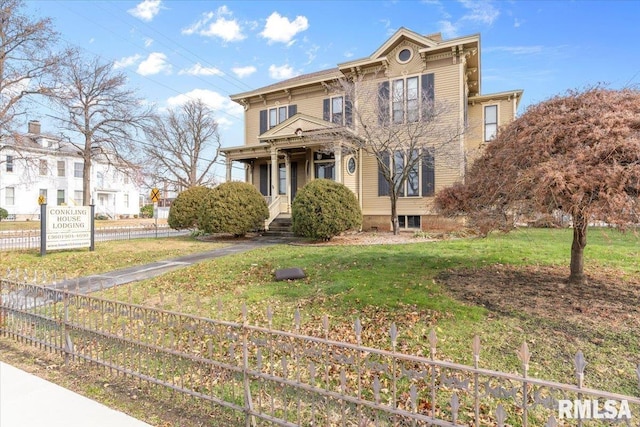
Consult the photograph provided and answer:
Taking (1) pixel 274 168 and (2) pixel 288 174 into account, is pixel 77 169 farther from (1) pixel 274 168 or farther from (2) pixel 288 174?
(1) pixel 274 168

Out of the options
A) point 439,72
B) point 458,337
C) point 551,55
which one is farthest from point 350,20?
point 458,337

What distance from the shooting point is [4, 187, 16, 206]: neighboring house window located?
35281 millimetres

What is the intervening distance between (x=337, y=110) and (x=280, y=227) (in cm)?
698

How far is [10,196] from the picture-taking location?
35656 mm

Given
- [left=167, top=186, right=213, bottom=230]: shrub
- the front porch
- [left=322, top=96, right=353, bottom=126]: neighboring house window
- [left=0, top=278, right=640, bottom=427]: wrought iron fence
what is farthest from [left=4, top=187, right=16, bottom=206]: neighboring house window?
[left=0, top=278, right=640, bottom=427]: wrought iron fence

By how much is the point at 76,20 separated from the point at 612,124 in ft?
72.1

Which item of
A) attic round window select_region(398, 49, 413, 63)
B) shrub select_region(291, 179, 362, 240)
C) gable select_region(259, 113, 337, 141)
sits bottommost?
shrub select_region(291, 179, 362, 240)

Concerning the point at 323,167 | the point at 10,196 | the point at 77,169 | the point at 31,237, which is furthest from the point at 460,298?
the point at 77,169

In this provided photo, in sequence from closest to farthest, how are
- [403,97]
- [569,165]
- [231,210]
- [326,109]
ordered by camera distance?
[569,165], [231,210], [403,97], [326,109]

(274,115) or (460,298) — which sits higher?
(274,115)

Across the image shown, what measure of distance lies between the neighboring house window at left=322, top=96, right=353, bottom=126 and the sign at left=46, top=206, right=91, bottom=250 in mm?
11167

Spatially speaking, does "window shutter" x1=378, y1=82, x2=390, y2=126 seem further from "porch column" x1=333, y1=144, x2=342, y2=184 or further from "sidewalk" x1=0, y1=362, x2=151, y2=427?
"sidewalk" x1=0, y1=362, x2=151, y2=427

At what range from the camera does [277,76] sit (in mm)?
24547

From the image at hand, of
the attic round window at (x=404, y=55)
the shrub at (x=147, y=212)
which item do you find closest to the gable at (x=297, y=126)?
the attic round window at (x=404, y=55)
